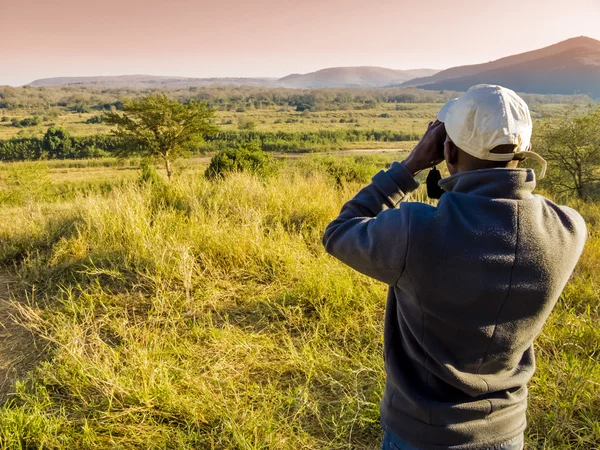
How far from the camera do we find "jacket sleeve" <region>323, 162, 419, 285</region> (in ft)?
3.25

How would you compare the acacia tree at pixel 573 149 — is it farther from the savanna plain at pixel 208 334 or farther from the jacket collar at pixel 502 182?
the jacket collar at pixel 502 182

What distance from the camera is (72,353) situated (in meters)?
2.21

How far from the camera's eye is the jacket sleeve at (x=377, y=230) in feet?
3.25

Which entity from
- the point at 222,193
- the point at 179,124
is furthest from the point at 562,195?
the point at 179,124

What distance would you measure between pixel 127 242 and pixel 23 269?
2.97ft

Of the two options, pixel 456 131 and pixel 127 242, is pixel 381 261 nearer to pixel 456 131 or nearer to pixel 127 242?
pixel 456 131

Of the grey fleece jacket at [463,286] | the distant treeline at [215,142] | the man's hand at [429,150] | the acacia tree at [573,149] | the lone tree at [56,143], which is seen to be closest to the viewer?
the grey fleece jacket at [463,286]

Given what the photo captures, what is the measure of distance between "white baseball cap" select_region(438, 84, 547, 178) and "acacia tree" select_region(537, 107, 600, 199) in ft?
55.0

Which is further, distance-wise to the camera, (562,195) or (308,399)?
(562,195)

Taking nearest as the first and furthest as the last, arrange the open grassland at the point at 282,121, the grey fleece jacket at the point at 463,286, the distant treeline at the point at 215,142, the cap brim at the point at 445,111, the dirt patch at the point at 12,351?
1. the grey fleece jacket at the point at 463,286
2. the cap brim at the point at 445,111
3. the dirt patch at the point at 12,351
4. the distant treeline at the point at 215,142
5. the open grassland at the point at 282,121

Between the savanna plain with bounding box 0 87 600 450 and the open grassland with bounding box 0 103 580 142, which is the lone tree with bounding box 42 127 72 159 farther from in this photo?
the savanna plain with bounding box 0 87 600 450

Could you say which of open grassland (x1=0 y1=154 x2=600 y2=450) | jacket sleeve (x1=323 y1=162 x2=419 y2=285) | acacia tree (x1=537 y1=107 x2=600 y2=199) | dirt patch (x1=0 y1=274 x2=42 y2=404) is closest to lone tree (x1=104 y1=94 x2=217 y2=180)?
acacia tree (x1=537 y1=107 x2=600 y2=199)

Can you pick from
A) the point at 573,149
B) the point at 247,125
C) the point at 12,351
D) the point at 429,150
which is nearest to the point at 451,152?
the point at 429,150

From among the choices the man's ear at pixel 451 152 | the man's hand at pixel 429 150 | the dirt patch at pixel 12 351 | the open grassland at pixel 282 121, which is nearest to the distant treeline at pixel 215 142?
the open grassland at pixel 282 121
